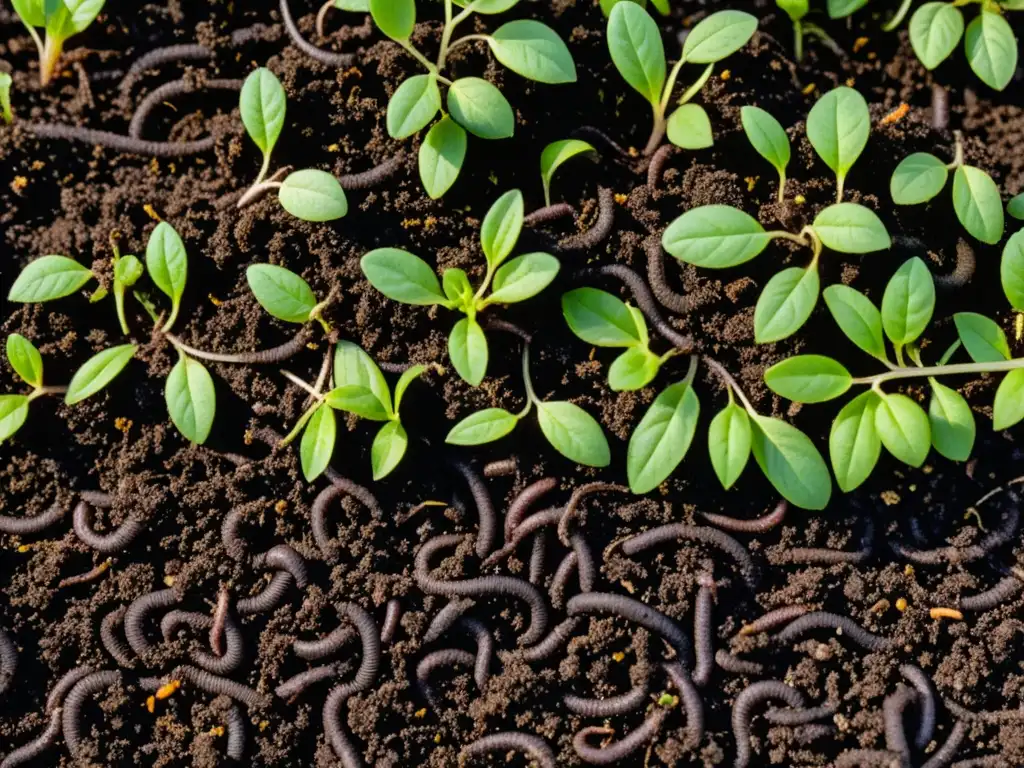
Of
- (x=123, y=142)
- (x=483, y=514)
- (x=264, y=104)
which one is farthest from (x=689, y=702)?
(x=123, y=142)

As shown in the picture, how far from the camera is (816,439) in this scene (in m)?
1.78

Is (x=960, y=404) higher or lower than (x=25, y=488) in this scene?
higher

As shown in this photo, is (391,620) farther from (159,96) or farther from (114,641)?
(159,96)

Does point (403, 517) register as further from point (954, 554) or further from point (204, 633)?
point (954, 554)

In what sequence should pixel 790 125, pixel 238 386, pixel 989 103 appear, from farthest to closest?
pixel 989 103 → pixel 790 125 → pixel 238 386

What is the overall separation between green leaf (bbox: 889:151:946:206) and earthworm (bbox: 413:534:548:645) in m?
1.07

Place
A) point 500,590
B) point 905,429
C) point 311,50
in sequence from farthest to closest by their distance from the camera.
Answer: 1. point 311,50
2. point 500,590
3. point 905,429

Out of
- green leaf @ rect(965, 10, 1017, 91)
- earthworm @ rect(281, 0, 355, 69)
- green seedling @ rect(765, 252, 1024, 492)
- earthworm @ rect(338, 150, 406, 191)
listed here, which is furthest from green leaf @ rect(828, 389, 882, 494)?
earthworm @ rect(281, 0, 355, 69)

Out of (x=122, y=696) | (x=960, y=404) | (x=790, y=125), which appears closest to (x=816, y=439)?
(x=960, y=404)

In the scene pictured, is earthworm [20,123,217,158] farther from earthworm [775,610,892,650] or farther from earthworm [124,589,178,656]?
earthworm [775,610,892,650]

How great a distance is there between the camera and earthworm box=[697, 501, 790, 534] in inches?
69.0

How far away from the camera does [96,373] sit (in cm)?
175

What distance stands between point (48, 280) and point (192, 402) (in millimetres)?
409

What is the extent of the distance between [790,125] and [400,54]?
85 cm
